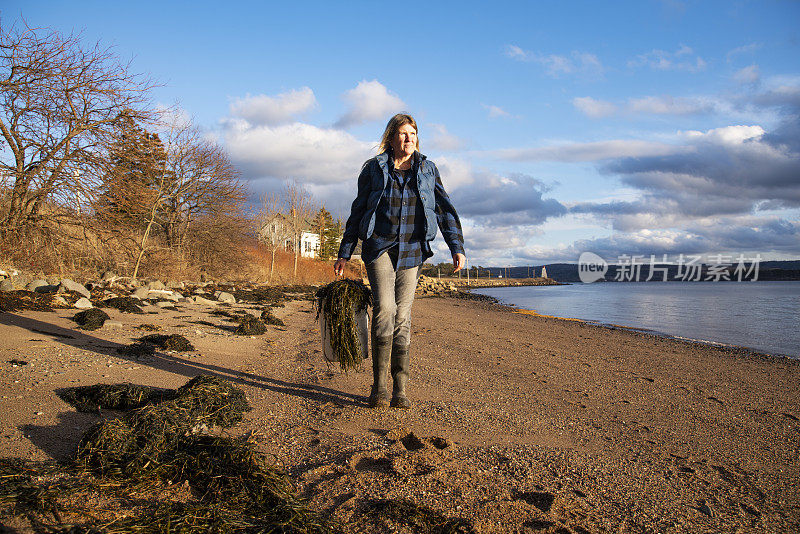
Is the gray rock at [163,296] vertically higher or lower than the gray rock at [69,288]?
lower

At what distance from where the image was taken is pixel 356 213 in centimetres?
390

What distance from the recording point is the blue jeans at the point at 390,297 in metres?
3.75

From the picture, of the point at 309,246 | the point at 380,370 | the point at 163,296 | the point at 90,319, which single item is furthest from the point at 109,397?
the point at 309,246

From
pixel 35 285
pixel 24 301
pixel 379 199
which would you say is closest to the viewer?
pixel 379 199

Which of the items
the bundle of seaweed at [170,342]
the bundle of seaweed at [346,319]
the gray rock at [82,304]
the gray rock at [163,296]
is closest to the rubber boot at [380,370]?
the bundle of seaweed at [346,319]

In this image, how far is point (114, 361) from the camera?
474 cm

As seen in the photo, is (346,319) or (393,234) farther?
(346,319)

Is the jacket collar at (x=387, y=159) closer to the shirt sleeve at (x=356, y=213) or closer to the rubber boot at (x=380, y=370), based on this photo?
the shirt sleeve at (x=356, y=213)

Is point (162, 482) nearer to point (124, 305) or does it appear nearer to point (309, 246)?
point (124, 305)

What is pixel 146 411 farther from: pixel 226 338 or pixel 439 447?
pixel 226 338

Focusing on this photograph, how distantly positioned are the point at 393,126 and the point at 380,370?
78.5 inches

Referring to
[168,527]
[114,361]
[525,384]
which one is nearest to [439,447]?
[168,527]

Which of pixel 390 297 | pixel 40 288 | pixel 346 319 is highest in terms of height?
pixel 390 297

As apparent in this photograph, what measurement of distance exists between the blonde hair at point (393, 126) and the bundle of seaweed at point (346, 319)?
119 cm
